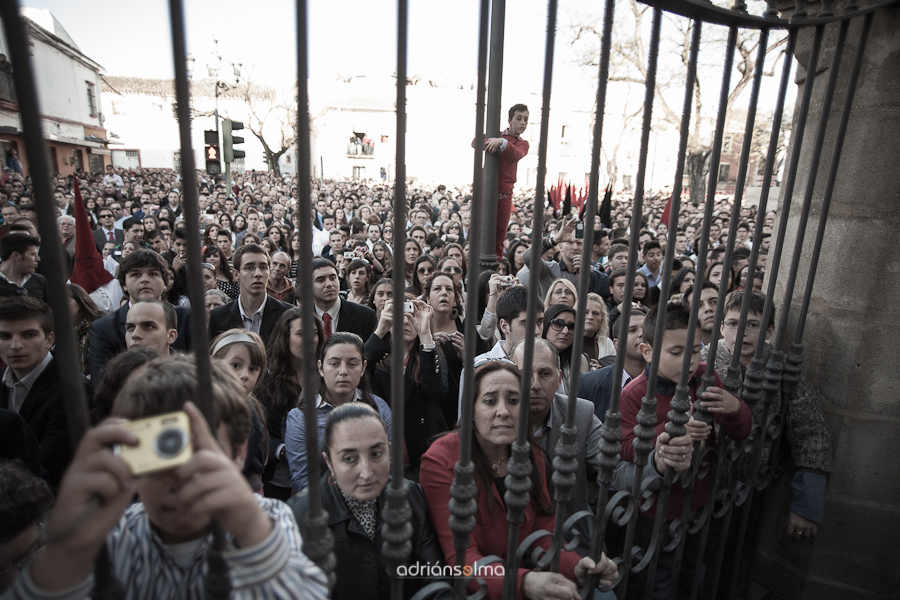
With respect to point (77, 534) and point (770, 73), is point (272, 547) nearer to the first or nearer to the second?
point (77, 534)

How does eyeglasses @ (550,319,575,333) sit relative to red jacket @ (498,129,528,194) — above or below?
below

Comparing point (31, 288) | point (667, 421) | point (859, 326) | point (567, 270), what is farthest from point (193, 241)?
point (567, 270)

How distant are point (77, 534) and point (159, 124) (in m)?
54.4

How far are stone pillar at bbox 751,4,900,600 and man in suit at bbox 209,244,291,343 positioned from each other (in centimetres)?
346

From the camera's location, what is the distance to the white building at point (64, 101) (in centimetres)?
2617

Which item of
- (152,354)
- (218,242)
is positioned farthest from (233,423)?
(218,242)

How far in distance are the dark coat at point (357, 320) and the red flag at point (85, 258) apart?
2463 mm

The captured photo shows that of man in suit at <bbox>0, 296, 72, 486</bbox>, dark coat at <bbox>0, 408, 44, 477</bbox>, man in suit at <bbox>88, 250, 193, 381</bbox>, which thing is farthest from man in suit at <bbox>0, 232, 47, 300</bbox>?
dark coat at <bbox>0, 408, 44, 477</bbox>

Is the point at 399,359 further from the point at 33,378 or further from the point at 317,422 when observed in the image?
the point at 33,378

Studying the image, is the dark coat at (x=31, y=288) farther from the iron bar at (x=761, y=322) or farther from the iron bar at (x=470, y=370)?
the iron bar at (x=761, y=322)

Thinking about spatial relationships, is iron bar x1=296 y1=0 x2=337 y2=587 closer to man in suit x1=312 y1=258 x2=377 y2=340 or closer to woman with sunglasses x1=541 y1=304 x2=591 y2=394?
woman with sunglasses x1=541 y1=304 x2=591 y2=394

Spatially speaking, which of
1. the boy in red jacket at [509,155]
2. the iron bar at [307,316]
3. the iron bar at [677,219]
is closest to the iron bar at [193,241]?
the iron bar at [307,316]

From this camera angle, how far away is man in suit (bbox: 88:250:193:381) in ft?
11.1

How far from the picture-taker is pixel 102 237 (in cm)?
863
